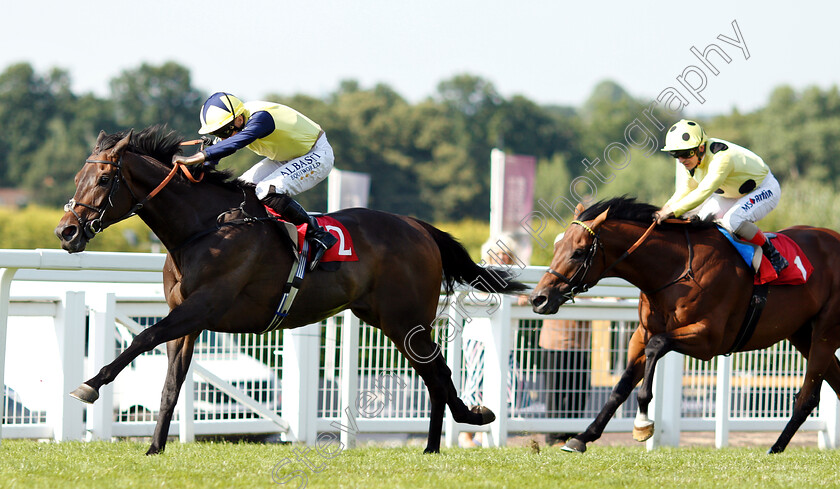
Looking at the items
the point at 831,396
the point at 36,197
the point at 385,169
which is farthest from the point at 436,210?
the point at 831,396

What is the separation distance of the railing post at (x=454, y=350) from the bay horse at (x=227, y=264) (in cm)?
92

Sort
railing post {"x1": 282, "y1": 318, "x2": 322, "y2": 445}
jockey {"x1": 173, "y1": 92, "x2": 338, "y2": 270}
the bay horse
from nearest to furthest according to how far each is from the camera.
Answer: the bay horse → jockey {"x1": 173, "y1": 92, "x2": 338, "y2": 270} → railing post {"x1": 282, "y1": 318, "x2": 322, "y2": 445}

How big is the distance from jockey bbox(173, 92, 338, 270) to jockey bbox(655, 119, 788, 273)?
81.9 inches

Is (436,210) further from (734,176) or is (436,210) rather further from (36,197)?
(734,176)

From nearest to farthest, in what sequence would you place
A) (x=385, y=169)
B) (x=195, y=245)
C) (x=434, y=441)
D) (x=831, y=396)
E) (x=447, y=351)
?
1. (x=195, y=245)
2. (x=434, y=441)
3. (x=447, y=351)
4. (x=831, y=396)
5. (x=385, y=169)

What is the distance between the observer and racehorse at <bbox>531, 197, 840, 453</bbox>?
564 centimetres

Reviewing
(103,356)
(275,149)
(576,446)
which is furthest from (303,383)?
(576,446)

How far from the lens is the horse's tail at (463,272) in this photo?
6.28 m

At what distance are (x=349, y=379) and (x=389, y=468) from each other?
1819mm

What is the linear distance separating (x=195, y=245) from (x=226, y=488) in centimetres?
150

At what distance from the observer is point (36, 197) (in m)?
66.9

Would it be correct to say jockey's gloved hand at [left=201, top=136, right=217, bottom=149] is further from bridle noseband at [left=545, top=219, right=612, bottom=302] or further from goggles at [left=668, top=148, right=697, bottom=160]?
goggles at [left=668, top=148, right=697, bottom=160]

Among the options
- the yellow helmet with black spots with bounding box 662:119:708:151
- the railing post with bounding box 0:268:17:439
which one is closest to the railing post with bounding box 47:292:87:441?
the railing post with bounding box 0:268:17:439

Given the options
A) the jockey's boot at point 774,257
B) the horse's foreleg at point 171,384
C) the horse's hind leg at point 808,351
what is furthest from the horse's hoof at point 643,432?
the horse's foreleg at point 171,384
